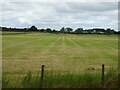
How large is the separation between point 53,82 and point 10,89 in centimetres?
156

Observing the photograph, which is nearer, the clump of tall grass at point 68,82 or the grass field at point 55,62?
the clump of tall grass at point 68,82

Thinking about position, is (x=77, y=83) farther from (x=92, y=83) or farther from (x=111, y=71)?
(x=111, y=71)

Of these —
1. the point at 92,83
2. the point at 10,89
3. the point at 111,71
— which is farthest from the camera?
the point at 111,71

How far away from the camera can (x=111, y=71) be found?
1206 centimetres

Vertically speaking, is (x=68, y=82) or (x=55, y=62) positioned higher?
(x=68, y=82)

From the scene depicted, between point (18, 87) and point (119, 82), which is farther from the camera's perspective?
point (119, 82)

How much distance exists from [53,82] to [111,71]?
2.53m

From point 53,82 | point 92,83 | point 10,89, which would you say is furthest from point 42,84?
point 92,83

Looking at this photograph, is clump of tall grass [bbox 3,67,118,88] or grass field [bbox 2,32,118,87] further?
grass field [bbox 2,32,118,87]

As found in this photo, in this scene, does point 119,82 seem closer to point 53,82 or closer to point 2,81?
point 53,82

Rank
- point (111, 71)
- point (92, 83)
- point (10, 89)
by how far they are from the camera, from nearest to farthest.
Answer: point (10, 89)
point (92, 83)
point (111, 71)

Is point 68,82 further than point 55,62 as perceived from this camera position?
No

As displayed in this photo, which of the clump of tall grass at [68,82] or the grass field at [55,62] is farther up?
the clump of tall grass at [68,82]

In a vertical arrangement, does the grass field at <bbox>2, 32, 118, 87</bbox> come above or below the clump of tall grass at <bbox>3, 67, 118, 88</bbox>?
below
